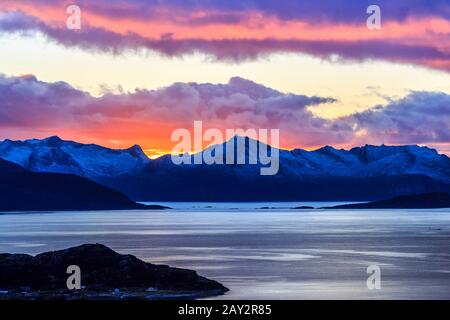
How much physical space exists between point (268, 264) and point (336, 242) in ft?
169

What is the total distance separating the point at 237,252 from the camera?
122 m

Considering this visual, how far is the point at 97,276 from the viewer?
6206cm

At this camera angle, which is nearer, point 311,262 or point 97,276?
point 97,276

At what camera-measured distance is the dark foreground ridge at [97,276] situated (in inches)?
2334

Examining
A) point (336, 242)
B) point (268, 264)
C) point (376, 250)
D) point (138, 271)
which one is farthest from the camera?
point (336, 242)

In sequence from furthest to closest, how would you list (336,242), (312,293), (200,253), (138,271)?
1. (336,242)
2. (200,253)
3. (312,293)
4. (138,271)

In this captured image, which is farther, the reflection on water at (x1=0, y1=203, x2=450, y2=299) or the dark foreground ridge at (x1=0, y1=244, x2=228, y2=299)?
the reflection on water at (x1=0, y1=203, x2=450, y2=299)

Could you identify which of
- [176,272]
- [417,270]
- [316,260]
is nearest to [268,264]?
[316,260]

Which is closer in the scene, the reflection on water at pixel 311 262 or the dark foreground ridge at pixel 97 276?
the dark foreground ridge at pixel 97 276

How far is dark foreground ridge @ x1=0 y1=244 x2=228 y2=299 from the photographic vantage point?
194ft
